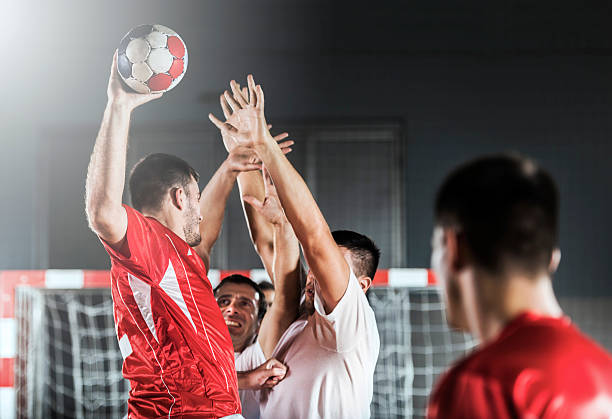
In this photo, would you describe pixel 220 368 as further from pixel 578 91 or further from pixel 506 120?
pixel 578 91

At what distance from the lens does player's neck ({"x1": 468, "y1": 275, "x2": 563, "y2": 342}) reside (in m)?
1.12

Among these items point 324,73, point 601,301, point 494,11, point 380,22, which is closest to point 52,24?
point 324,73

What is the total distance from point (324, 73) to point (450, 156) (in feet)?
4.39

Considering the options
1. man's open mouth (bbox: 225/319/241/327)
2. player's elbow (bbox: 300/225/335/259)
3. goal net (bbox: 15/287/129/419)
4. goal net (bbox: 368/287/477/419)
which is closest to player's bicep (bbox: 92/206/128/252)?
player's elbow (bbox: 300/225/335/259)

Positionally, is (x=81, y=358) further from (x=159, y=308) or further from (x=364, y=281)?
(x=364, y=281)

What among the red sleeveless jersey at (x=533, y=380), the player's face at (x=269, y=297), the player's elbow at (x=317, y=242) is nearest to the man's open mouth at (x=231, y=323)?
the player's face at (x=269, y=297)

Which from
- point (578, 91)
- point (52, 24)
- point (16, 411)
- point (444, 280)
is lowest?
point (16, 411)

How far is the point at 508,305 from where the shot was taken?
3.70 feet

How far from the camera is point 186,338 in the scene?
8.11 ft

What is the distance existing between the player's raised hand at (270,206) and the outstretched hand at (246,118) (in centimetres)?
21

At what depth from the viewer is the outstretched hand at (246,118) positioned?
99.8 inches

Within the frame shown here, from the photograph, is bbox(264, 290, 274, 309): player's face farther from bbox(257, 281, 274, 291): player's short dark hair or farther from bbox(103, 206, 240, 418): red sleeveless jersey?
bbox(103, 206, 240, 418): red sleeveless jersey

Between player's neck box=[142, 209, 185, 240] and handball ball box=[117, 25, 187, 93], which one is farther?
player's neck box=[142, 209, 185, 240]

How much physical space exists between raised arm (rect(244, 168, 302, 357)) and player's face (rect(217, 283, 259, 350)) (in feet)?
0.84
